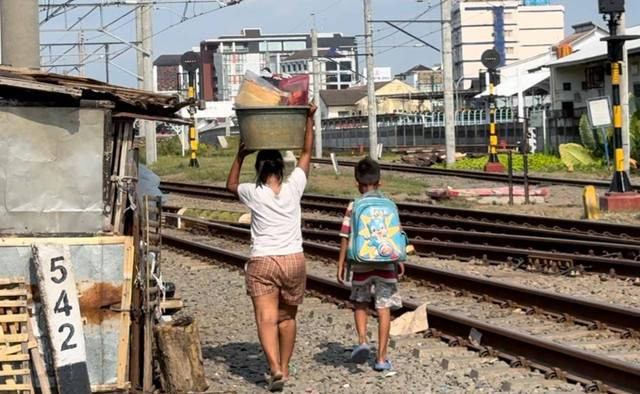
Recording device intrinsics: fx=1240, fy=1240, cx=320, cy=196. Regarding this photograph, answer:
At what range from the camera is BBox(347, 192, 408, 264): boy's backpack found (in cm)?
904

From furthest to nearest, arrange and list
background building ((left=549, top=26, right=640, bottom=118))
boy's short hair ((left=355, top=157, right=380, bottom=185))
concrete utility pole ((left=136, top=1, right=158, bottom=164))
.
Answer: background building ((left=549, top=26, right=640, bottom=118)) < concrete utility pole ((left=136, top=1, right=158, bottom=164)) < boy's short hair ((left=355, top=157, right=380, bottom=185))

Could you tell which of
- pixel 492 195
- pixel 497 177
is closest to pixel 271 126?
pixel 492 195

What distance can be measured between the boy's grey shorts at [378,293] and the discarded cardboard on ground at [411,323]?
1.77m

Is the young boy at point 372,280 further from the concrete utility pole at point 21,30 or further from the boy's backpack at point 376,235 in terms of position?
the concrete utility pole at point 21,30

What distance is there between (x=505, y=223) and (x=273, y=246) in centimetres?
1321

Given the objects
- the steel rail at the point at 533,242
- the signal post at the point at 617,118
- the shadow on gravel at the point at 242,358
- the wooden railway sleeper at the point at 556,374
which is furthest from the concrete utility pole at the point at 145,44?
the wooden railway sleeper at the point at 556,374

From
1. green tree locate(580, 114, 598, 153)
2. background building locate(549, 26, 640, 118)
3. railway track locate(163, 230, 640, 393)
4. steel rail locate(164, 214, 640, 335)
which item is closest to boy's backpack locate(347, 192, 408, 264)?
railway track locate(163, 230, 640, 393)

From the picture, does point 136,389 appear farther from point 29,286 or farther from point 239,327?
point 239,327

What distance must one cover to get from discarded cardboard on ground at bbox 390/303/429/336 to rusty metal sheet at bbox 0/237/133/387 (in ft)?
11.0

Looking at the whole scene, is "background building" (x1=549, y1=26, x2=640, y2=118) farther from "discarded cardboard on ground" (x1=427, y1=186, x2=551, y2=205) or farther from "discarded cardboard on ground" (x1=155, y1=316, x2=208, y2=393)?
"discarded cardboard on ground" (x1=155, y1=316, x2=208, y2=393)

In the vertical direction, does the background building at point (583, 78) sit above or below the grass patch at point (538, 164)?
above

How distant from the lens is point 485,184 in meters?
32.2

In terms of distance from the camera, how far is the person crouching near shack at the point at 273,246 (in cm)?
873

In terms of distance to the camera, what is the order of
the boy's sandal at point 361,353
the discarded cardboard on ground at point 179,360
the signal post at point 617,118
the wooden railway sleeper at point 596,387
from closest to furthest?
the wooden railway sleeper at point 596,387, the discarded cardboard on ground at point 179,360, the boy's sandal at point 361,353, the signal post at point 617,118
